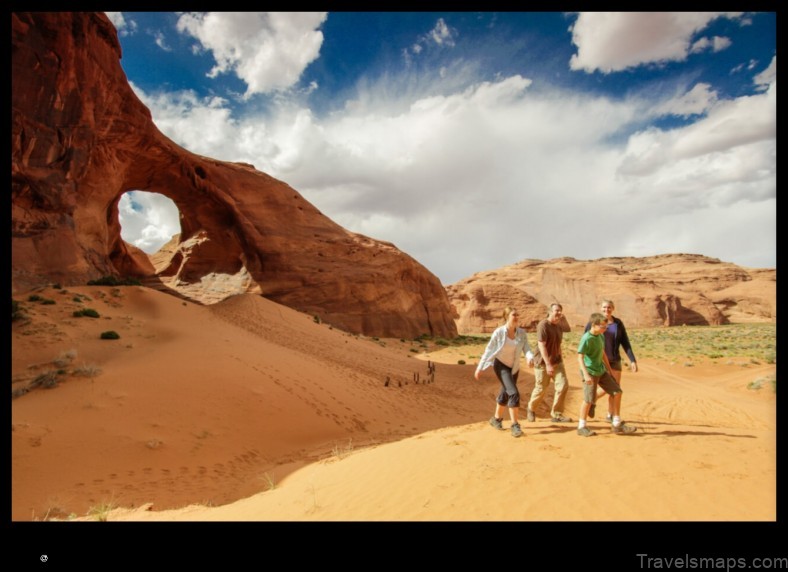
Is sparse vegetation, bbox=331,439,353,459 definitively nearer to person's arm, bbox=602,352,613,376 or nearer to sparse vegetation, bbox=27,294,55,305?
person's arm, bbox=602,352,613,376

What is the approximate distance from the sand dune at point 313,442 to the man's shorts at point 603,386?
528 mm

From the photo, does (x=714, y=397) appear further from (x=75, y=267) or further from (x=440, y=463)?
(x=75, y=267)

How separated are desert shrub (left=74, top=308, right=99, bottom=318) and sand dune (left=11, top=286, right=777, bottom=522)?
0.69ft

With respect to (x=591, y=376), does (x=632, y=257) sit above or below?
above

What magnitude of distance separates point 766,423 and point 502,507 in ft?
26.7

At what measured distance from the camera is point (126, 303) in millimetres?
15258

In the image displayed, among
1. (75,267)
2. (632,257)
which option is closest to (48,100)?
(75,267)

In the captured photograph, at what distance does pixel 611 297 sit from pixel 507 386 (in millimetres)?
61799

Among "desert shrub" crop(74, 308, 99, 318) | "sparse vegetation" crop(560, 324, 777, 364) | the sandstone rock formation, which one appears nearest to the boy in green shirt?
"sparse vegetation" crop(560, 324, 777, 364)

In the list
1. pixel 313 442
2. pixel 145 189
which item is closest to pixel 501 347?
pixel 313 442

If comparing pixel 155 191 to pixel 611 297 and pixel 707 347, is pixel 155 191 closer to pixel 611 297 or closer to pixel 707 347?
pixel 707 347

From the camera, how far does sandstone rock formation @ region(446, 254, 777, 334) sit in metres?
55.3

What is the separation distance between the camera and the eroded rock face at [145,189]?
16.1m

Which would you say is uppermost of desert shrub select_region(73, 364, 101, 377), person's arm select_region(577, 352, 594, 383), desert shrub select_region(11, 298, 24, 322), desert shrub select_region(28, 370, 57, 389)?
desert shrub select_region(11, 298, 24, 322)
